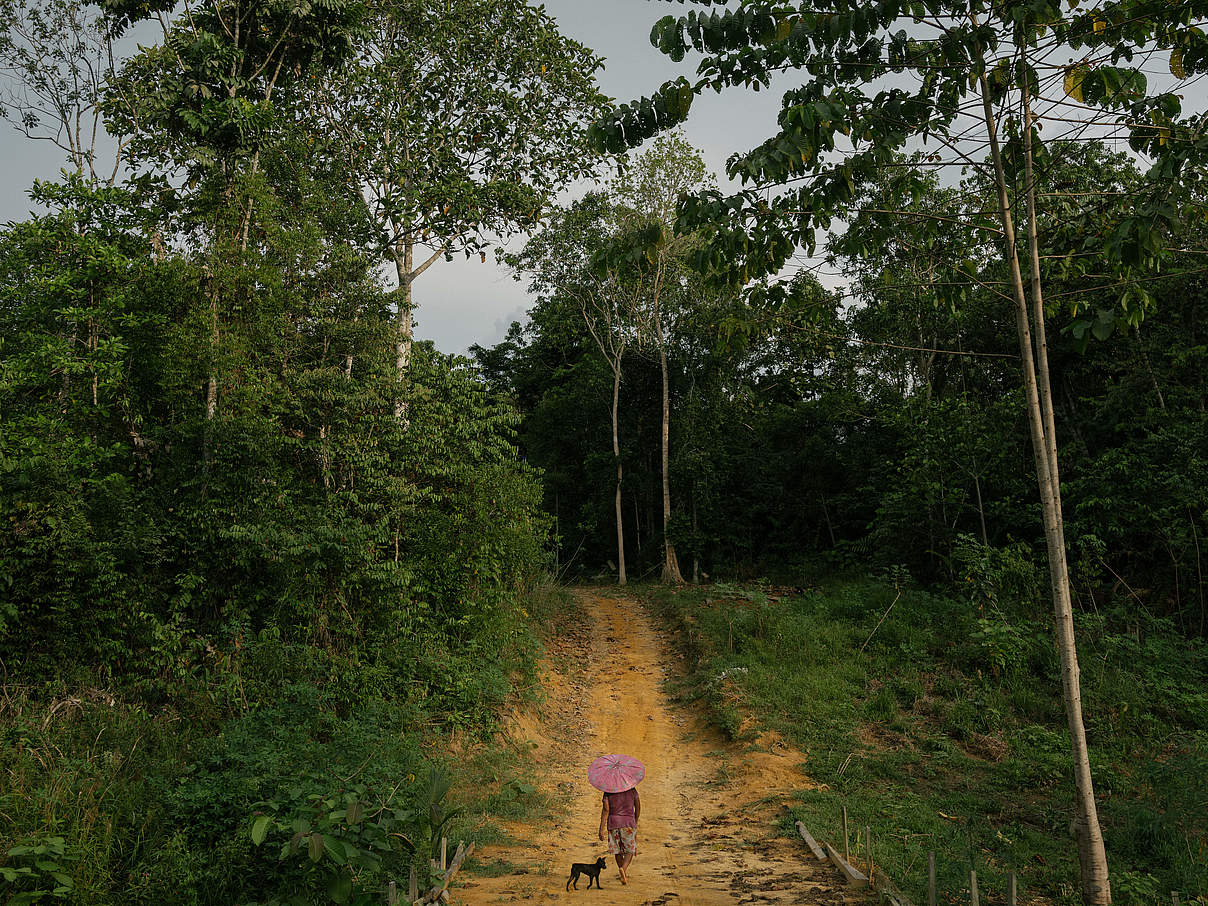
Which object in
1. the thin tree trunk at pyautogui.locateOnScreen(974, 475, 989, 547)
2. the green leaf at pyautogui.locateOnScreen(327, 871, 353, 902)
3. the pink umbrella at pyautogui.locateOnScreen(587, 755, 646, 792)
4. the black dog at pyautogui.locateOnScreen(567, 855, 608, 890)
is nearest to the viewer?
the green leaf at pyautogui.locateOnScreen(327, 871, 353, 902)

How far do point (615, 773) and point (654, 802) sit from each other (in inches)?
131

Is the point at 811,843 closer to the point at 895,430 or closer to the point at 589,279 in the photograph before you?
the point at 895,430

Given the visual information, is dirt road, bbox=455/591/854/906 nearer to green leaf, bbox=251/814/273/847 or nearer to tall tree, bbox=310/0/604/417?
green leaf, bbox=251/814/273/847

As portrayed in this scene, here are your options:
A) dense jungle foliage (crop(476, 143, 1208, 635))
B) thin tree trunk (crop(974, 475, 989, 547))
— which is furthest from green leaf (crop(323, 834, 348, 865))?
thin tree trunk (crop(974, 475, 989, 547))

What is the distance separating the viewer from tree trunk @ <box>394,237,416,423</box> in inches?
433

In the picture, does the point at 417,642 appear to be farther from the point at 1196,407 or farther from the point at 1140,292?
the point at 1196,407

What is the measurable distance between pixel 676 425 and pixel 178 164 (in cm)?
1729

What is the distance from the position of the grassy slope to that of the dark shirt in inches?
89.8

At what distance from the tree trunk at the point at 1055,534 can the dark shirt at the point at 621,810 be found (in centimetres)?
370

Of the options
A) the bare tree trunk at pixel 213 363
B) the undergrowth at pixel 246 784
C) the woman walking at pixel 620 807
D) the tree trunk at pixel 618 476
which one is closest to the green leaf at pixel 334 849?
the undergrowth at pixel 246 784

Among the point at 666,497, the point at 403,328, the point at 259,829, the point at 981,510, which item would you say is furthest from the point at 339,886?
the point at 666,497

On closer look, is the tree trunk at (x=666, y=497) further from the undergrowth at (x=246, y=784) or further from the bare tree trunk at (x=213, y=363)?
the bare tree trunk at (x=213, y=363)

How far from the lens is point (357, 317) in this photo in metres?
11.5

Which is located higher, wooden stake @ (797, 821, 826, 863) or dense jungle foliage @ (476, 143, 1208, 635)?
dense jungle foliage @ (476, 143, 1208, 635)
